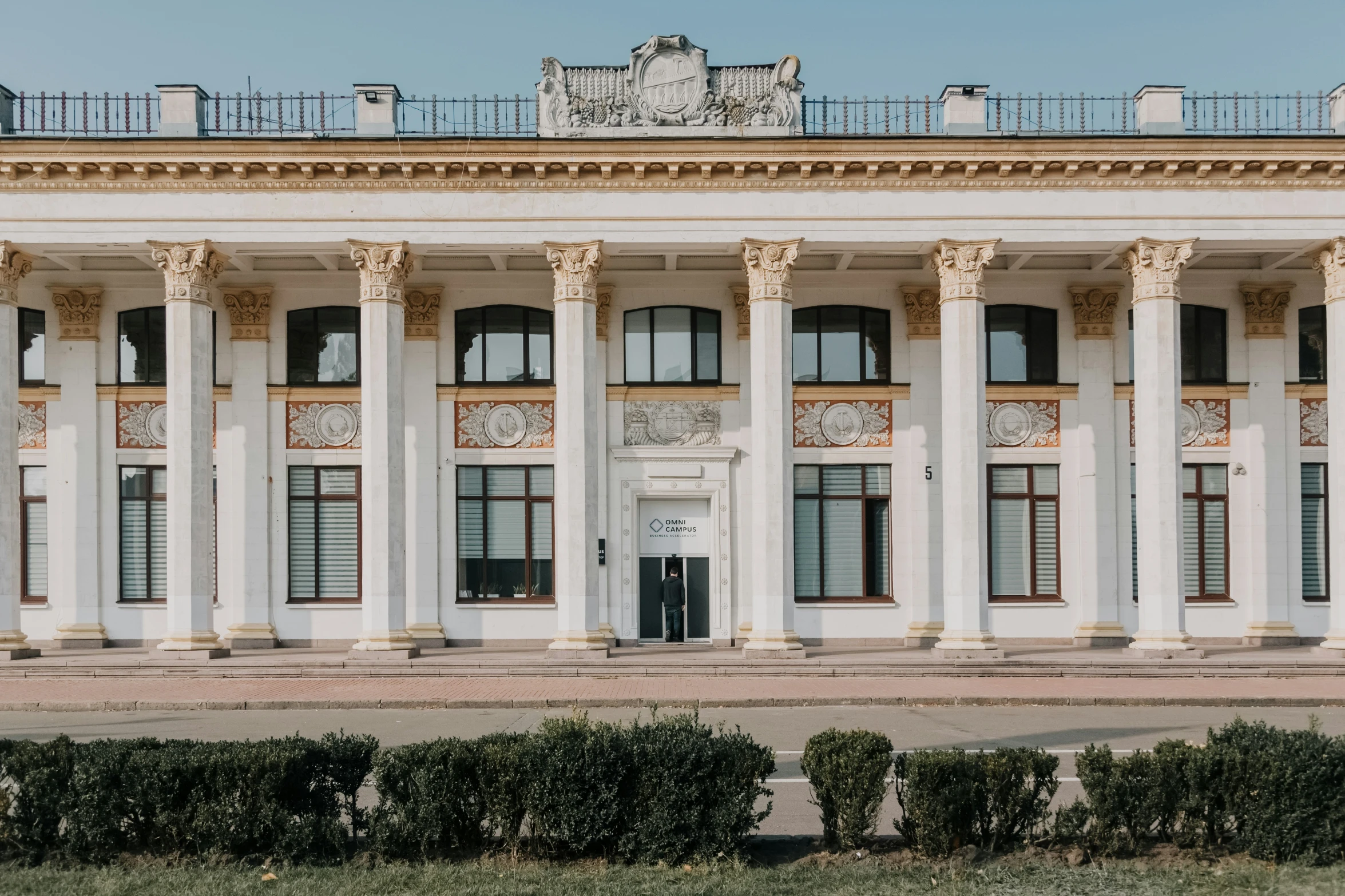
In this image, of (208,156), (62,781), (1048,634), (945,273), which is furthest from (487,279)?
(62,781)

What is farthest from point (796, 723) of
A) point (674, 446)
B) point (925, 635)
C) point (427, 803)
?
point (674, 446)

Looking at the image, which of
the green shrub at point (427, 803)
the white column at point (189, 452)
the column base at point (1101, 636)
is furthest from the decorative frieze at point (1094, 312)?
the green shrub at point (427, 803)

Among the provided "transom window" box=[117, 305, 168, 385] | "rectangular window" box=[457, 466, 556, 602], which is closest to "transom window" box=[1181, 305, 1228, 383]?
"rectangular window" box=[457, 466, 556, 602]

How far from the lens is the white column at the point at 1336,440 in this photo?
76.7 ft

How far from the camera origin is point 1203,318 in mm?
26969

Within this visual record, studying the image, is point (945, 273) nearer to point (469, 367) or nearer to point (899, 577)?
point (899, 577)

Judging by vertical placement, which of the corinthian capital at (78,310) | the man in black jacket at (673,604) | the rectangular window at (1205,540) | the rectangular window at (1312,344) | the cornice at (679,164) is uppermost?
the cornice at (679,164)

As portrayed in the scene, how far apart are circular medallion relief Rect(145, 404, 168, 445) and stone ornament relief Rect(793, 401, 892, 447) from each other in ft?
46.4

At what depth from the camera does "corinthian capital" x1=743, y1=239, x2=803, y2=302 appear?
2352 centimetres

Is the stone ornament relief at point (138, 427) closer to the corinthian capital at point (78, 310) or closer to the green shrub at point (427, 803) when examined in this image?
the corinthian capital at point (78, 310)

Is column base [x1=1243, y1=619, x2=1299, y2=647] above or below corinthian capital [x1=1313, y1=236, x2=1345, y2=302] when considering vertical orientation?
below

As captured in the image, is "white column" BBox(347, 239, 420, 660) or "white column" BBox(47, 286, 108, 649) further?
"white column" BBox(47, 286, 108, 649)

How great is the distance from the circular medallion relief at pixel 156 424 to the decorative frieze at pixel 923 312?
55.4 feet

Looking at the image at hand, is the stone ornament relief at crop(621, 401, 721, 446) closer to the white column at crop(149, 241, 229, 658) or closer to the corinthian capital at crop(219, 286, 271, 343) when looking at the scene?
the corinthian capital at crop(219, 286, 271, 343)
